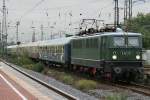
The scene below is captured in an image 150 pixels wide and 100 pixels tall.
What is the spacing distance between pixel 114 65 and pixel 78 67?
10.1 m

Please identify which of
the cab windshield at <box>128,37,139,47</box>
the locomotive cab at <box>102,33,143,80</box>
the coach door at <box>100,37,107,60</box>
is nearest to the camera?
the locomotive cab at <box>102,33,143,80</box>

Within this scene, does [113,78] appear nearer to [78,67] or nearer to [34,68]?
[78,67]

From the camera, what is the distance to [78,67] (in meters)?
37.5

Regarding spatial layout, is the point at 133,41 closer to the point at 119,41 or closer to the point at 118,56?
the point at 119,41

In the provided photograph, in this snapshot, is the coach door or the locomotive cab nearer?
the locomotive cab

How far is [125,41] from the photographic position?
28.5m

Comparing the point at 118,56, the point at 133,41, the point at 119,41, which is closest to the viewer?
the point at 118,56

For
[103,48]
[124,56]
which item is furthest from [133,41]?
[103,48]

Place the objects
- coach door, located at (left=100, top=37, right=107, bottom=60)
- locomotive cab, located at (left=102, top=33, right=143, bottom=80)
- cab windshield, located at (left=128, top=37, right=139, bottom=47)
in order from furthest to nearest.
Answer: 1. cab windshield, located at (left=128, top=37, right=139, bottom=47)
2. coach door, located at (left=100, top=37, right=107, bottom=60)
3. locomotive cab, located at (left=102, top=33, right=143, bottom=80)

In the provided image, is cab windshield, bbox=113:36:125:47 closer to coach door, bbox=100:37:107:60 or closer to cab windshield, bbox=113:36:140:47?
cab windshield, bbox=113:36:140:47

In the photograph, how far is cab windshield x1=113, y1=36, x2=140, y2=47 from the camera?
2836 centimetres

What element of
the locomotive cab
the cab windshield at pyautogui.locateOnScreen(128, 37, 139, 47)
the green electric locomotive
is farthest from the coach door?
the cab windshield at pyautogui.locateOnScreen(128, 37, 139, 47)

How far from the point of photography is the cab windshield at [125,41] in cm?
2836

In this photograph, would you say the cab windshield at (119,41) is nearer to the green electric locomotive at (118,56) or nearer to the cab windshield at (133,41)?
the green electric locomotive at (118,56)
